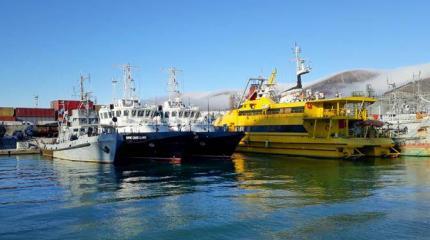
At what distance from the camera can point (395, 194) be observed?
17.7 meters

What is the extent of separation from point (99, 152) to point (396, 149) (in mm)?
23440

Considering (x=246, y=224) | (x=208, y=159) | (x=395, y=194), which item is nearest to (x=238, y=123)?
(x=208, y=159)

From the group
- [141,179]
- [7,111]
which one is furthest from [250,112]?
[7,111]

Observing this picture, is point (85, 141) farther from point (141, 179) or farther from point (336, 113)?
point (336, 113)

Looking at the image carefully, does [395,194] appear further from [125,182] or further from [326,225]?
[125,182]

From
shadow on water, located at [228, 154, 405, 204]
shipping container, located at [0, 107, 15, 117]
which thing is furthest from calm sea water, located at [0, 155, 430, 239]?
shipping container, located at [0, 107, 15, 117]

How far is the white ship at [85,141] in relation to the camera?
31547mm

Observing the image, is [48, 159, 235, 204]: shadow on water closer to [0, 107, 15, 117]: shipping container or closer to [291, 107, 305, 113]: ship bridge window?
[291, 107, 305, 113]: ship bridge window

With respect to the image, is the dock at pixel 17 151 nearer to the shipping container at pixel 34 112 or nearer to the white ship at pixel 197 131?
the white ship at pixel 197 131

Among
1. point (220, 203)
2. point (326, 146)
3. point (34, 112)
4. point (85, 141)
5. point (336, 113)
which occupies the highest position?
point (34, 112)

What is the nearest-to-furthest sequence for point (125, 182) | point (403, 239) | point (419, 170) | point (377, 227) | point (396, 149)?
point (403, 239) < point (377, 227) < point (125, 182) < point (419, 170) < point (396, 149)

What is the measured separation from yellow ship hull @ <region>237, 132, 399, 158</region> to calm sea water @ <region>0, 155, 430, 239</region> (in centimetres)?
626

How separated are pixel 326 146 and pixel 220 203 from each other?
65.2 ft

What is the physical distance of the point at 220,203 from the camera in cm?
1645
